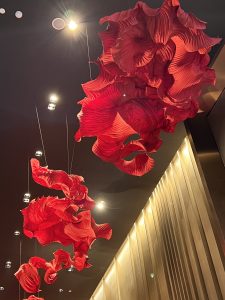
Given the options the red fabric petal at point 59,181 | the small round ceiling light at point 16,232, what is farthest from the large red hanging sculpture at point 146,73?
the small round ceiling light at point 16,232

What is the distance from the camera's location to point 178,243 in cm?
477

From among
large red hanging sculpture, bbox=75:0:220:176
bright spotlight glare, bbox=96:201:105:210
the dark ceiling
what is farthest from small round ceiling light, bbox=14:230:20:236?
large red hanging sculpture, bbox=75:0:220:176

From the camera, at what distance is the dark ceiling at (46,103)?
11.1 feet

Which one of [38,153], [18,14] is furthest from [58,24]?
[38,153]

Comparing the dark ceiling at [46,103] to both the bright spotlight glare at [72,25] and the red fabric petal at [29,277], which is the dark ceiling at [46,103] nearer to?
the bright spotlight glare at [72,25]

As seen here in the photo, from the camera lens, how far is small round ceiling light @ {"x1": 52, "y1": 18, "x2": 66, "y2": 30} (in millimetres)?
3391

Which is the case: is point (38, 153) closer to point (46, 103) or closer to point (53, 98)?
point (46, 103)

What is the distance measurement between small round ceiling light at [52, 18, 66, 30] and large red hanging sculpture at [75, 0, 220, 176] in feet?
5.20

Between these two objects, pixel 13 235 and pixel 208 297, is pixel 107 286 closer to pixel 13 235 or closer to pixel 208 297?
pixel 13 235

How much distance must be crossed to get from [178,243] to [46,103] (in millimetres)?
2327

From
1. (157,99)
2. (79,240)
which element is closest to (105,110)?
(157,99)

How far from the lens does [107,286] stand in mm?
8531

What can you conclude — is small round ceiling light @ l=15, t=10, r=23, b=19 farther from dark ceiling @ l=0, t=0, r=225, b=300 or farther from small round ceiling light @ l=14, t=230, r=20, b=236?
small round ceiling light @ l=14, t=230, r=20, b=236

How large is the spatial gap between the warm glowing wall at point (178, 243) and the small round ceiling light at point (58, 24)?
6.73 ft
